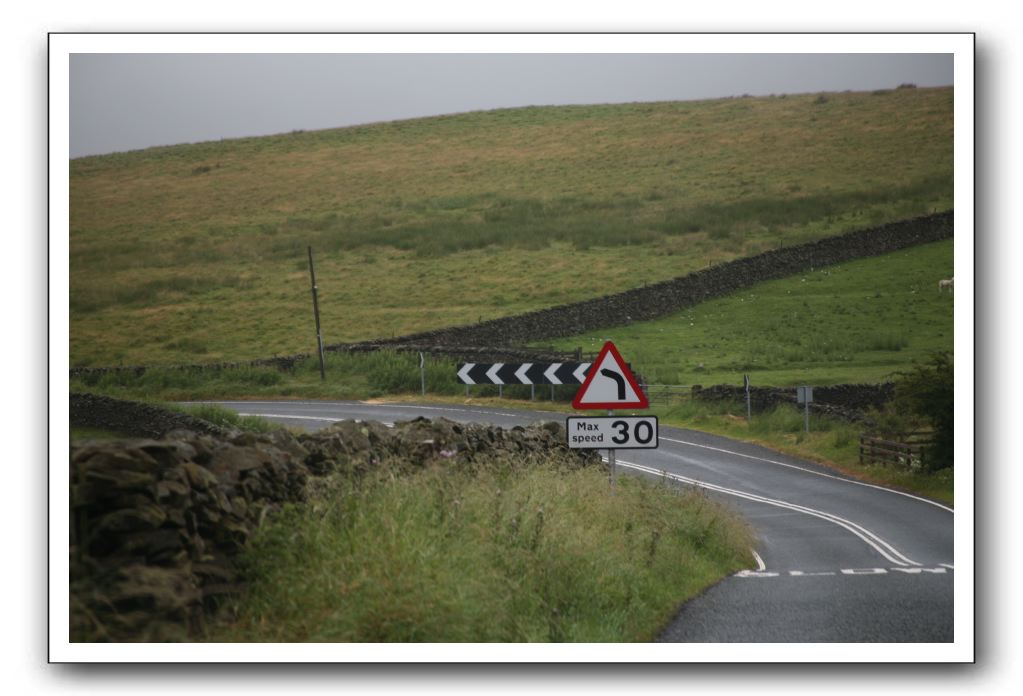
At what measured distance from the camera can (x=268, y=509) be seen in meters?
9.73

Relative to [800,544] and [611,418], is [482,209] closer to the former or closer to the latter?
[800,544]

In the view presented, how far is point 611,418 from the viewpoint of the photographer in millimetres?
12867

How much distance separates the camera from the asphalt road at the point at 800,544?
1127 centimetres

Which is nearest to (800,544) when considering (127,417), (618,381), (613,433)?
(618,381)

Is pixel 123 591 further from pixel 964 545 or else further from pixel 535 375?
pixel 535 375

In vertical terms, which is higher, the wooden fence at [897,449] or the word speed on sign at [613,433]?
the word speed on sign at [613,433]

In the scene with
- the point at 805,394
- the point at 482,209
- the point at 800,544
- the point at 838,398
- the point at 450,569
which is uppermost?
the point at 482,209

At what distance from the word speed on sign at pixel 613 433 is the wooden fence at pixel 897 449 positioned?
58.6 feet

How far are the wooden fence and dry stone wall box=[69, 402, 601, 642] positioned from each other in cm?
2238

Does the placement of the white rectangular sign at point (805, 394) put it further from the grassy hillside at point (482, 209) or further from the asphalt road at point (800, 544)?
the grassy hillside at point (482, 209)

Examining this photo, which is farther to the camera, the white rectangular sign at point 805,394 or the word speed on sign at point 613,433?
the white rectangular sign at point 805,394

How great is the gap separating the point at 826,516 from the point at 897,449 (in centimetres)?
733

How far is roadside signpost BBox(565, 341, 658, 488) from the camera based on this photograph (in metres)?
12.8

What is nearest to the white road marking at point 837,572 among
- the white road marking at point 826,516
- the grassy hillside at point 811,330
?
the white road marking at point 826,516
